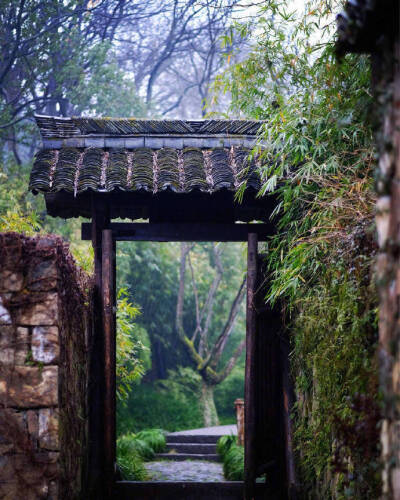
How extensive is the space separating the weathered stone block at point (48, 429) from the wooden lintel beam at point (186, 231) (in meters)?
2.32

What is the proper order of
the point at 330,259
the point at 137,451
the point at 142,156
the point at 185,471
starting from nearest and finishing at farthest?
the point at 330,259
the point at 142,156
the point at 185,471
the point at 137,451

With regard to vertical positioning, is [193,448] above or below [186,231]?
below

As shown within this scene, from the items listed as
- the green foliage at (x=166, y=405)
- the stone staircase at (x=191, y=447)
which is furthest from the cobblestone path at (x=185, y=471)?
the green foliage at (x=166, y=405)

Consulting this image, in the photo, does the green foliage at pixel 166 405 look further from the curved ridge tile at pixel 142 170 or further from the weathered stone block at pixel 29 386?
the weathered stone block at pixel 29 386

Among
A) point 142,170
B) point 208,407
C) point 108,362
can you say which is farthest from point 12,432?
point 208,407

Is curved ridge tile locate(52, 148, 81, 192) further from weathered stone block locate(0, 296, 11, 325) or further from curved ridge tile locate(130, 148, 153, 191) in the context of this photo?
weathered stone block locate(0, 296, 11, 325)

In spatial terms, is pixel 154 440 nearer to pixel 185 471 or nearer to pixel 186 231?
pixel 185 471

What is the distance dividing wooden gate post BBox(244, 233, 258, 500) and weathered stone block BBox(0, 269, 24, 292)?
7.41 ft

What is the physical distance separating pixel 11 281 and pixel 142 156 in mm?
2245

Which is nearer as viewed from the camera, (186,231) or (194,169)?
(194,169)

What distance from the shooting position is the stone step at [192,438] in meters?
11.4

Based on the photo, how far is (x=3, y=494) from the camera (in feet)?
12.8

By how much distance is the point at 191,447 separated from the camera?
10.8 m

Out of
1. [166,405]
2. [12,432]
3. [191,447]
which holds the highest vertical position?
[12,432]
